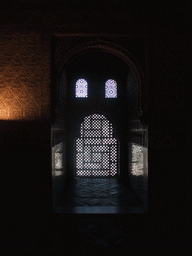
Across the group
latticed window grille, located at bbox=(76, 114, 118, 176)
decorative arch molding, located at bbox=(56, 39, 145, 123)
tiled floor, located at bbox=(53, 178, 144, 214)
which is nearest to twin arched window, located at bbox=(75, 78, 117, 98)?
latticed window grille, located at bbox=(76, 114, 118, 176)

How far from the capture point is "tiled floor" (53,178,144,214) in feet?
11.1

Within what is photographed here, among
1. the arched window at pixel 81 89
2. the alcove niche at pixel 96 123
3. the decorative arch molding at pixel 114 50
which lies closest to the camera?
the decorative arch molding at pixel 114 50

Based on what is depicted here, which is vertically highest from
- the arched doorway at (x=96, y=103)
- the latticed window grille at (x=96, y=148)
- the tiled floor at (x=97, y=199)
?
the arched doorway at (x=96, y=103)

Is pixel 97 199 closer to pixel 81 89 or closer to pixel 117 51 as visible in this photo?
pixel 117 51

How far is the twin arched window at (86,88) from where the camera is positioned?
5.93m

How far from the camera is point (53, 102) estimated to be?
3.17 meters

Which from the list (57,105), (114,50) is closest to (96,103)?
(114,50)

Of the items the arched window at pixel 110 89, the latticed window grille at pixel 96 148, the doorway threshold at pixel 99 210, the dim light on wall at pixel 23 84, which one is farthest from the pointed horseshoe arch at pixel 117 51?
the latticed window grille at pixel 96 148

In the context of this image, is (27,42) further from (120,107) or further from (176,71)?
(120,107)

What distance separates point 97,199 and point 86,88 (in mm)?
3781

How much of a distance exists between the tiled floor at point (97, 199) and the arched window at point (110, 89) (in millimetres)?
3069

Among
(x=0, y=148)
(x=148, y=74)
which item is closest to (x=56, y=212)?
(x=0, y=148)

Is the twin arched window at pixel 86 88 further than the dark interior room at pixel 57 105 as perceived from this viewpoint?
Yes

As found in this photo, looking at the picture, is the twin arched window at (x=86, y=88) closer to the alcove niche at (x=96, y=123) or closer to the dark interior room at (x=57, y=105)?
the alcove niche at (x=96, y=123)
